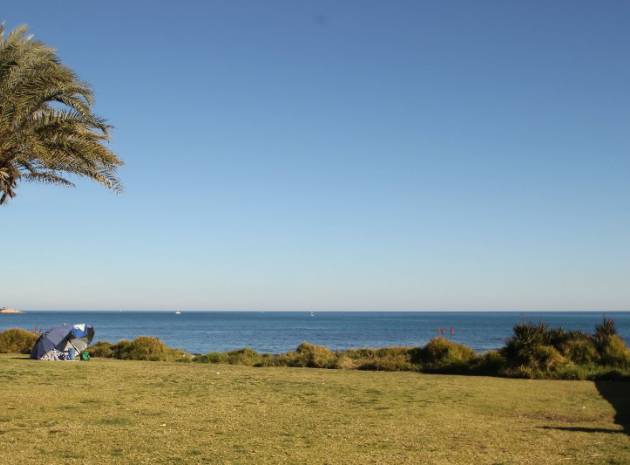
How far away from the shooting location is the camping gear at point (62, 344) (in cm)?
2631

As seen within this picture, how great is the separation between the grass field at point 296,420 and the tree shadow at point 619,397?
10 centimetres

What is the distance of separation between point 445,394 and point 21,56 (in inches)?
528

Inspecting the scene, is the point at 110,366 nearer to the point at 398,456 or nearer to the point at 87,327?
the point at 87,327

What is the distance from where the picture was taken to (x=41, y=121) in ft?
52.9

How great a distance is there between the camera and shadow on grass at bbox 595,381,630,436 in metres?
14.0

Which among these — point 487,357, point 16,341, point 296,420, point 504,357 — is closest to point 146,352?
point 16,341

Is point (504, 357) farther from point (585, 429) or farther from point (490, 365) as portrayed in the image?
point (585, 429)

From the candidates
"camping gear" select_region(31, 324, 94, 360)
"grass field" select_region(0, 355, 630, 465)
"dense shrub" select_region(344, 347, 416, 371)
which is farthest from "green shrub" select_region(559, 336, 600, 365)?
"camping gear" select_region(31, 324, 94, 360)

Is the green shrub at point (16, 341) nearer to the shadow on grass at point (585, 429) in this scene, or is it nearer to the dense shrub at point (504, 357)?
the dense shrub at point (504, 357)

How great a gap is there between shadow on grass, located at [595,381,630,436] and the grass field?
10 cm

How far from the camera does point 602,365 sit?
25.0 meters

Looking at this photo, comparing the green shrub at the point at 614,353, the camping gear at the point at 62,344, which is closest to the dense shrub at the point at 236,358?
the camping gear at the point at 62,344

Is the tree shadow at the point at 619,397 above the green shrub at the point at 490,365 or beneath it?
beneath

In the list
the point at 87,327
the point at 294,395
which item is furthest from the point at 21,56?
A: the point at 87,327
